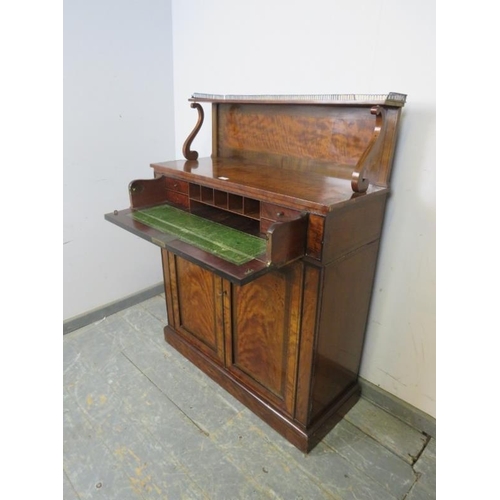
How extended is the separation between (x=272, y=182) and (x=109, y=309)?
5.63 ft

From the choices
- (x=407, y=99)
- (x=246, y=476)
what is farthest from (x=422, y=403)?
(x=407, y=99)

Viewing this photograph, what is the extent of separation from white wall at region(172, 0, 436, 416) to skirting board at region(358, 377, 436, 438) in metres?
0.03

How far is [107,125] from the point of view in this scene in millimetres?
2195

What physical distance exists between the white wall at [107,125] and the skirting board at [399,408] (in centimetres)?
178

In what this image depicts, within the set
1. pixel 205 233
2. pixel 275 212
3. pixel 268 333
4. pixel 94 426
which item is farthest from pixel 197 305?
pixel 275 212

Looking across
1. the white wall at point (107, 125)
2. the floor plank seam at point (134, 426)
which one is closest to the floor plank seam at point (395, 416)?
the floor plank seam at point (134, 426)

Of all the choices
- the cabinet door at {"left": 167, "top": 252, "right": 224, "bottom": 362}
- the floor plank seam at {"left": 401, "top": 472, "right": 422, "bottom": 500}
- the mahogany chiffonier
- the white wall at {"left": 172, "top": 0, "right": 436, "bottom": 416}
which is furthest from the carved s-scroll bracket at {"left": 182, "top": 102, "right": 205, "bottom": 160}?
the floor plank seam at {"left": 401, "top": 472, "right": 422, "bottom": 500}

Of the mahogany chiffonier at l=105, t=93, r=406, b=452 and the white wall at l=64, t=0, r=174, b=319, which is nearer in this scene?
the mahogany chiffonier at l=105, t=93, r=406, b=452

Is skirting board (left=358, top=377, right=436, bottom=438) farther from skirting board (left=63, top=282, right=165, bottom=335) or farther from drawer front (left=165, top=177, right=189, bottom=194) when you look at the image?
skirting board (left=63, top=282, right=165, bottom=335)

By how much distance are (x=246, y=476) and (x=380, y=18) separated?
193 cm

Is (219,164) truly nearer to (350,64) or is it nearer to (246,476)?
(350,64)

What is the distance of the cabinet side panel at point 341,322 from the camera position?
1.43 metres

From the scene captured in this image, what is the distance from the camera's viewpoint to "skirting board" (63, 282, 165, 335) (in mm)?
2400

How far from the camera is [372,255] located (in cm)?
160
